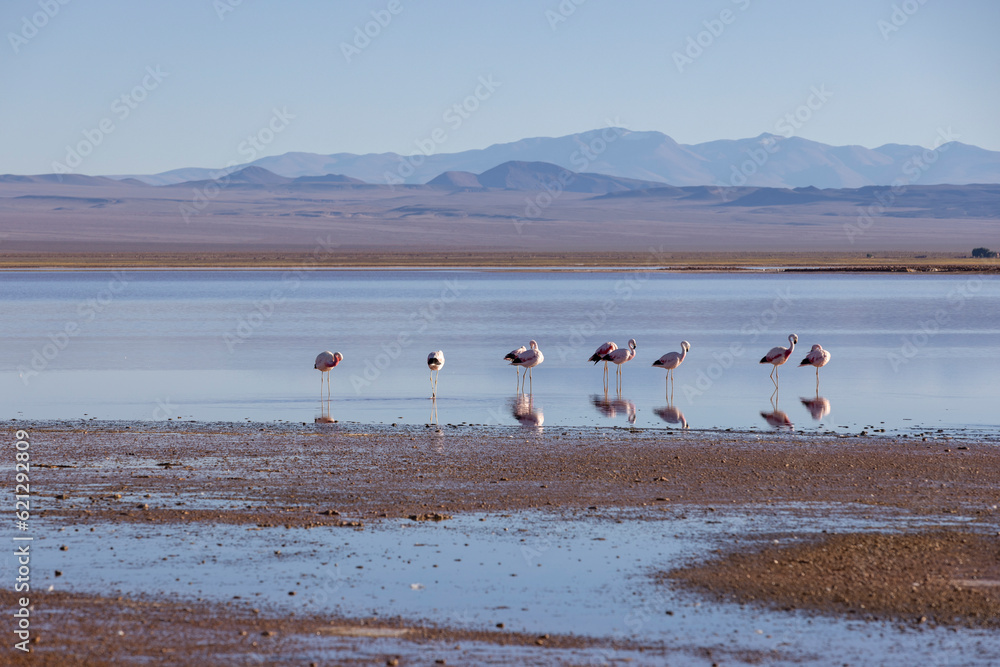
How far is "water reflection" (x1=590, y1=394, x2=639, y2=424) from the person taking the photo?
48.8ft

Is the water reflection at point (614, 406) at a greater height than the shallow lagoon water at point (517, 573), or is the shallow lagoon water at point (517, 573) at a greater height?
the water reflection at point (614, 406)

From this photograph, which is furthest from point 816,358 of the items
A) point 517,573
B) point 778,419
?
point 517,573

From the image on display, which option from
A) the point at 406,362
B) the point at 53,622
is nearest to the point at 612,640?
the point at 53,622

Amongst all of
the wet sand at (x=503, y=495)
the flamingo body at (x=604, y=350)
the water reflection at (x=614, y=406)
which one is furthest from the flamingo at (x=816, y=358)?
the wet sand at (x=503, y=495)

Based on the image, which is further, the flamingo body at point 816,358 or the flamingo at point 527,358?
the flamingo body at point 816,358

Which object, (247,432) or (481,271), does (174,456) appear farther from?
(481,271)

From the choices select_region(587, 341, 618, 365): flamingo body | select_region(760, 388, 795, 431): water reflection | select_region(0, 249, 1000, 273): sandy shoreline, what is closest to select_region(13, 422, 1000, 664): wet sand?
select_region(760, 388, 795, 431): water reflection

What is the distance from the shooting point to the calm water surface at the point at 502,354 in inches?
594

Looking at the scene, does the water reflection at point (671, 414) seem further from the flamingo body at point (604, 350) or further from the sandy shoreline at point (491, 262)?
the sandy shoreline at point (491, 262)

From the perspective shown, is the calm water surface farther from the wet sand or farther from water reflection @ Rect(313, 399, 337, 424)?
the wet sand

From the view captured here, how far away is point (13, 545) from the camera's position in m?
8.29

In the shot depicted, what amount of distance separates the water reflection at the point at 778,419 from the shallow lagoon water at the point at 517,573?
4382mm

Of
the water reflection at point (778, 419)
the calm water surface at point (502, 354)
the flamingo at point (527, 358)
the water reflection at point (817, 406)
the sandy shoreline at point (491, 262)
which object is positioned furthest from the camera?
the sandy shoreline at point (491, 262)

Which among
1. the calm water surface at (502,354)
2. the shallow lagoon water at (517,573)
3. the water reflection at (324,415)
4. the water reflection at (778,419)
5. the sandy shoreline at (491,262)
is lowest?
the shallow lagoon water at (517,573)
